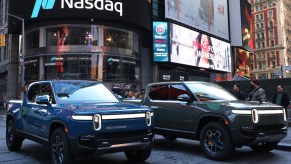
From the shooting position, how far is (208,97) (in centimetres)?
849

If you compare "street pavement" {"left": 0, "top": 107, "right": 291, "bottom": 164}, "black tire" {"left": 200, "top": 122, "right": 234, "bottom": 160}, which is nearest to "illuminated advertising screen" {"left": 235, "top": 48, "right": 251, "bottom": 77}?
"street pavement" {"left": 0, "top": 107, "right": 291, "bottom": 164}

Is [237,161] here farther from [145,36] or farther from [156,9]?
[156,9]

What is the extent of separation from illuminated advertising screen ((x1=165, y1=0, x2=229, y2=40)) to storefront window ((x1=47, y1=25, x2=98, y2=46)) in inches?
491

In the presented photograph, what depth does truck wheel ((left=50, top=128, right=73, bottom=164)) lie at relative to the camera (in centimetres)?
618

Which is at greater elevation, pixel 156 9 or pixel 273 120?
pixel 156 9

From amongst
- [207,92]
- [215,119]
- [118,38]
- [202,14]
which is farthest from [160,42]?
[215,119]

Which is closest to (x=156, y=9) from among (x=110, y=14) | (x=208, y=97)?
(x=110, y=14)

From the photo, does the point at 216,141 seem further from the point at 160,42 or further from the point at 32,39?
the point at 160,42

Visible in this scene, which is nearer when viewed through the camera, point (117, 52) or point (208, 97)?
point (208, 97)

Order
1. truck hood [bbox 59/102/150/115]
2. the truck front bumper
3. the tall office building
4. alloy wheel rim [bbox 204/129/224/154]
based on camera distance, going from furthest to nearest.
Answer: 1. the tall office building
2. alloy wheel rim [bbox 204/129/224/154]
3. truck hood [bbox 59/102/150/115]
4. the truck front bumper

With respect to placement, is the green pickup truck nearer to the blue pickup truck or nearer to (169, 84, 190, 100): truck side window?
(169, 84, 190, 100): truck side window

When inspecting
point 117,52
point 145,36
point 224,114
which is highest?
point 145,36

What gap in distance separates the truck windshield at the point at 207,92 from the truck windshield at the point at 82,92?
2182 millimetres

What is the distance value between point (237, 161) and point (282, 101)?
639cm
